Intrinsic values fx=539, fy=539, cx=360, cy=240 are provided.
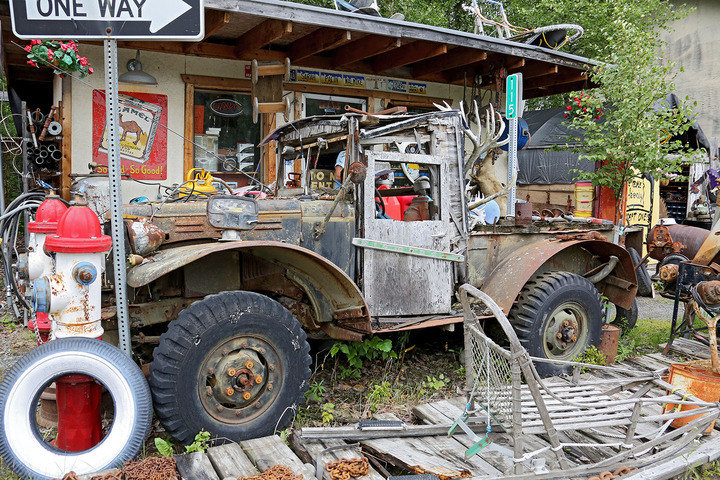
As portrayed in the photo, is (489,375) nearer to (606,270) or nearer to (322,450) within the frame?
(322,450)

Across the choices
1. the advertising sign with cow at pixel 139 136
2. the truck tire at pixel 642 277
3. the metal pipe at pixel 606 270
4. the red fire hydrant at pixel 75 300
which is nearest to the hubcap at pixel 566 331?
the metal pipe at pixel 606 270

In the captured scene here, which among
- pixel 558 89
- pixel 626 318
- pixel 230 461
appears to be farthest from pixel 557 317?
pixel 558 89

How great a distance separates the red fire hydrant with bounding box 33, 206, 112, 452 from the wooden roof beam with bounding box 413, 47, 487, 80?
21.0 ft

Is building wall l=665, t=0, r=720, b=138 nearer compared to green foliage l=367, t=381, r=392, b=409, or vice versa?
green foliage l=367, t=381, r=392, b=409

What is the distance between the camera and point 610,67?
306 inches

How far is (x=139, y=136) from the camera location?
7156mm

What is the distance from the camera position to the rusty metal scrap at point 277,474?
2.73m

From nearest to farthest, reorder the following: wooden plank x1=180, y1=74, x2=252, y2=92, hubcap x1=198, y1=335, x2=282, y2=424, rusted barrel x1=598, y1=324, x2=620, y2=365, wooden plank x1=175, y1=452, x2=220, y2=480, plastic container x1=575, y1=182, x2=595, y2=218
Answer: wooden plank x1=175, y1=452, x2=220, y2=480 < hubcap x1=198, y1=335, x2=282, y2=424 < rusted barrel x1=598, y1=324, x2=620, y2=365 < wooden plank x1=180, y1=74, x2=252, y2=92 < plastic container x1=575, y1=182, x2=595, y2=218

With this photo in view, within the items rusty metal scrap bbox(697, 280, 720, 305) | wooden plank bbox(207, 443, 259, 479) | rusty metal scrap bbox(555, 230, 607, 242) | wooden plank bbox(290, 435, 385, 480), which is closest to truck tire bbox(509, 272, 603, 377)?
rusty metal scrap bbox(555, 230, 607, 242)

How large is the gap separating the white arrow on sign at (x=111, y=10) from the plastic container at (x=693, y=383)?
13.2 feet

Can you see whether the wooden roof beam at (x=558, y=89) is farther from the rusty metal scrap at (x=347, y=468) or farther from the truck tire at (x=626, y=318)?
the rusty metal scrap at (x=347, y=468)

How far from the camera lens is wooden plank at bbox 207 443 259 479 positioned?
2.83m

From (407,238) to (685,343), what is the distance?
3.52m

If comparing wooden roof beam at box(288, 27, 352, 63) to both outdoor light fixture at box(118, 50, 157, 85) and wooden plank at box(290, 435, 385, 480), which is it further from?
wooden plank at box(290, 435, 385, 480)
